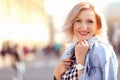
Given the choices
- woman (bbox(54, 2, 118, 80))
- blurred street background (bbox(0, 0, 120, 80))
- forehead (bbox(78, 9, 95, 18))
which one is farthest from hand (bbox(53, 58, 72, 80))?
blurred street background (bbox(0, 0, 120, 80))

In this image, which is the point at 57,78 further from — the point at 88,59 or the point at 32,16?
the point at 32,16

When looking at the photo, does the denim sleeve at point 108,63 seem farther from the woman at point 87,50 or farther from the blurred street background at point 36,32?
the blurred street background at point 36,32

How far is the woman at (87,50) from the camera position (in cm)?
419

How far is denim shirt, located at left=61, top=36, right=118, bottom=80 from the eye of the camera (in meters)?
4.16

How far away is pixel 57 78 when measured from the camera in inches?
180

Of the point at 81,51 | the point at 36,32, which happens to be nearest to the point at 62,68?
the point at 81,51

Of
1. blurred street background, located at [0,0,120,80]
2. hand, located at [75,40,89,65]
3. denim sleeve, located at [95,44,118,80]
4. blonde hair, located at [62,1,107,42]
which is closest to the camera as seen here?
denim sleeve, located at [95,44,118,80]

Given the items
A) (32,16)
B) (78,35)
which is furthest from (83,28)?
(32,16)

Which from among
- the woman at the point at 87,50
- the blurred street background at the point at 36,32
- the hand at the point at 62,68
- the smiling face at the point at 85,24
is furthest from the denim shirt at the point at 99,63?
the blurred street background at the point at 36,32

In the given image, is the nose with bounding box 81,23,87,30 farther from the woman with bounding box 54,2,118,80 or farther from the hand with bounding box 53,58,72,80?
the hand with bounding box 53,58,72,80

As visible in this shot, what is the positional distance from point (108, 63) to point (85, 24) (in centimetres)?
36

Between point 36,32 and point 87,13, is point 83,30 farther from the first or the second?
point 36,32

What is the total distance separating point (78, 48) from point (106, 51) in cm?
24

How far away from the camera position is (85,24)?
14.3ft
